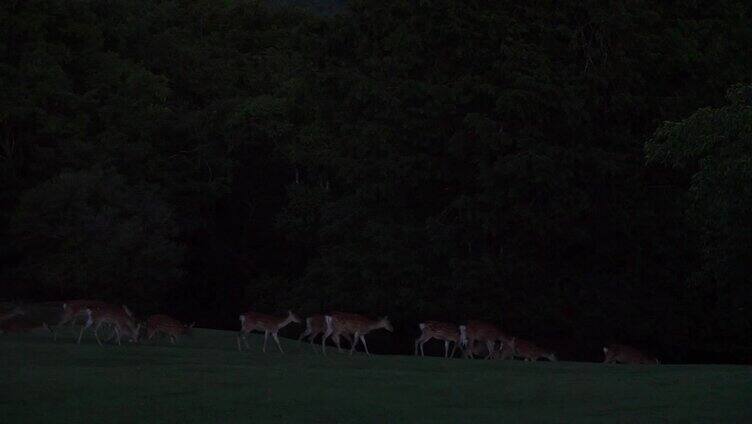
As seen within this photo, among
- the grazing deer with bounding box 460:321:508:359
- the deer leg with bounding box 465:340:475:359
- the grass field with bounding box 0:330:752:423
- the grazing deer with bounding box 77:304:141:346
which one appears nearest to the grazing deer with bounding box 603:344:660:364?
the grazing deer with bounding box 460:321:508:359

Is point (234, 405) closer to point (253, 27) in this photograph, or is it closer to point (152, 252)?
point (152, 252)

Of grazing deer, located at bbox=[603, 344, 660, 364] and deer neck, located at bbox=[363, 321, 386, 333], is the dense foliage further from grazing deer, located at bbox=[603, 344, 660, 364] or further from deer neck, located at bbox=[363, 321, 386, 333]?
deer neck, located at bbox=[363, 321, 386, 333]

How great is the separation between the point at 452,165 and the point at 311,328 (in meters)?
7.91

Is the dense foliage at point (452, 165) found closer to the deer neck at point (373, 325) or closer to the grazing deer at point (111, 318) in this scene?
the deer neck at point (373, 325)

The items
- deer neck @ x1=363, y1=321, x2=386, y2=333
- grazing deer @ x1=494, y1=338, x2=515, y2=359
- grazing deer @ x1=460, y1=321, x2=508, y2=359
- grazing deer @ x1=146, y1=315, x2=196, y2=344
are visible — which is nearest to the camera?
grazing deer @ x1=146, y1=315, x2=196, y2=344

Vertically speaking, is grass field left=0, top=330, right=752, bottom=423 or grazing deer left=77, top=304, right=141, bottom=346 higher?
grazing deer left=77, top=304, right=141, bottom=346

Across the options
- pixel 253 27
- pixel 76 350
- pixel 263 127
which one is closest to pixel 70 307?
pixel 76 350

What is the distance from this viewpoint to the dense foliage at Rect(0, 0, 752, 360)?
27828mm

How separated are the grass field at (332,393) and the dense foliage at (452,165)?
831cm

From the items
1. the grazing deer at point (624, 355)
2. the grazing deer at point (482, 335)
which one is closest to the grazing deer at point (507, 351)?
the grazing deer at point (482, 335)

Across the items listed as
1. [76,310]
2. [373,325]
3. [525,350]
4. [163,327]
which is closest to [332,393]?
[163,327]

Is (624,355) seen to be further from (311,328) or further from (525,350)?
(311,328)

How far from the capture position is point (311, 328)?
23.1 m

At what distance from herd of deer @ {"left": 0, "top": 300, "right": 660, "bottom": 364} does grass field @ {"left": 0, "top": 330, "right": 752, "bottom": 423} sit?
5.27 metres
